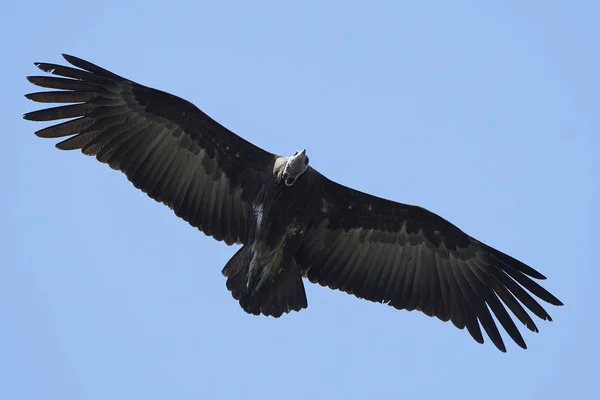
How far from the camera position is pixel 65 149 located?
52.5 feet

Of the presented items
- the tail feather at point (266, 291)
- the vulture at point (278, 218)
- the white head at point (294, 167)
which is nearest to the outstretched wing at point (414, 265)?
the vulture at point (278, 218)

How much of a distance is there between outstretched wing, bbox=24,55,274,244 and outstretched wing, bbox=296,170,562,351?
128 cm

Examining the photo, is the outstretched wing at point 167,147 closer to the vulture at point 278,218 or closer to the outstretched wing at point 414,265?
the vulture at point 278,218

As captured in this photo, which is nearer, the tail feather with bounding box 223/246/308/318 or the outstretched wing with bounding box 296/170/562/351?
the tail feather with bounding box 223/246/308/318

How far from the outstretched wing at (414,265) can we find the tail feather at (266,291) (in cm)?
72

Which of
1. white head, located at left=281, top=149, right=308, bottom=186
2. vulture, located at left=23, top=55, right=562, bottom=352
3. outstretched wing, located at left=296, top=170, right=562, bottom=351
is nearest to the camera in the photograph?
white head, located at left=281, top=149, right=308, bottom=186

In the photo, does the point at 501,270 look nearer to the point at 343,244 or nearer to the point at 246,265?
the point at 343,244

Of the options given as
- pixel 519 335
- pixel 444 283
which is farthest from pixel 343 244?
pixel 519 335

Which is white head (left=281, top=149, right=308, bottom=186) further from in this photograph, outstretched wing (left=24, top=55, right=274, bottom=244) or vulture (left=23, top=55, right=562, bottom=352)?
outstretched wing (left=24, top=55, right=274, bottom=244)

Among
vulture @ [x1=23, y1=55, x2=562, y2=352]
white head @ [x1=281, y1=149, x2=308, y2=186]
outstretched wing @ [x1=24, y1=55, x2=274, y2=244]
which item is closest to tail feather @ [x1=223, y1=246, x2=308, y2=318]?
vulture @ [x1=23, y1=55, x2=562, y2=352]

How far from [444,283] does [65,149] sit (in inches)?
235

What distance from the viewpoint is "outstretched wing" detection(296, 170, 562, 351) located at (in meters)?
16.7

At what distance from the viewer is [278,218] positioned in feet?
51.9

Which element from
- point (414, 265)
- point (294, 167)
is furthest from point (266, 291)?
point (414, 265)
